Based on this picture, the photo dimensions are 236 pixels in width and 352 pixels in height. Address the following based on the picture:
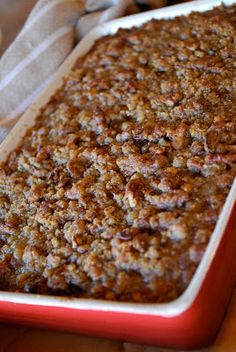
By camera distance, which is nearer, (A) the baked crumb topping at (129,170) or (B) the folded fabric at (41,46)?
(A) the baked crumb topping at (129,170)

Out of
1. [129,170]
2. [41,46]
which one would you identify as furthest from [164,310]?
[41,46]

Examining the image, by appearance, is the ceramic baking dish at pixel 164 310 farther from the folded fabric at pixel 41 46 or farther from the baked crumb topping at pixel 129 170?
the folded fabric at pixel 41 46

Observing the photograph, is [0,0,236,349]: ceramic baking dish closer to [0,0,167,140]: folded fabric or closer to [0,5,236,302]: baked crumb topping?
[0,5,236,302]: baked crumb topping

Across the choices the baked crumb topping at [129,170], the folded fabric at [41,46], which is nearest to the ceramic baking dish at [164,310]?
the baked crumb topping at [129,170]

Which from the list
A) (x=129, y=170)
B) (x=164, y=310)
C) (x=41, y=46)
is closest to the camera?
(x=164, y=310)

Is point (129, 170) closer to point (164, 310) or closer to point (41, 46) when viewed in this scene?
point (164, 310)

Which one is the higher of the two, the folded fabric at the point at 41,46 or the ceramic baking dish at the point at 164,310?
the folded fabric at the point at 41,46
